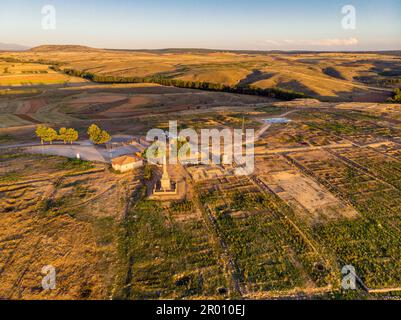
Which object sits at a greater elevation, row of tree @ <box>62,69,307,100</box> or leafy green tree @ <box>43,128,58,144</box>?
row of tree @ <box>62,69,307,100</box>

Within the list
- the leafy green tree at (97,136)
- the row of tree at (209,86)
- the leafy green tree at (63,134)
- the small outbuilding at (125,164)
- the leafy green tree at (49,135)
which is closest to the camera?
the small outbuilding at (125,164)

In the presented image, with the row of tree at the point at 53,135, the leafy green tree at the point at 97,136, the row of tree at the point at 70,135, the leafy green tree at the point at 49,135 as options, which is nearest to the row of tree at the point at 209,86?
the leafy green tree at the point at 97,136

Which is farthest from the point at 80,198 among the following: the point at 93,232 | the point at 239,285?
the point at 239,285

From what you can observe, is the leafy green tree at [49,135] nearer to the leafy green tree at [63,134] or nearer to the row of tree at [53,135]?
the row of tree at [53,135]

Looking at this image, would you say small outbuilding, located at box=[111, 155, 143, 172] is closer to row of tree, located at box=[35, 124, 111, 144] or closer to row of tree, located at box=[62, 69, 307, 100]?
row of tree, located at box=[35, 124, 111, 144]

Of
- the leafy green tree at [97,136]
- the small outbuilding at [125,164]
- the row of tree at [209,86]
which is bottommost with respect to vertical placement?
the small outbuilding at [125,164]

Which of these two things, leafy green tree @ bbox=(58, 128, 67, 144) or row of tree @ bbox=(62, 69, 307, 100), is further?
row of tree @ bbox=(62, 69, 307, 100)

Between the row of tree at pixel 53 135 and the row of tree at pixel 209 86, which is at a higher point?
the row of tree at pixel 209 86

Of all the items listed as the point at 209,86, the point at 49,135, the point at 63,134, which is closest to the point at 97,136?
the point at 63,134

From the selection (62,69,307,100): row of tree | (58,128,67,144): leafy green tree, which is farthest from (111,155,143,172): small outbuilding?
(62,69,307,100): row of tree

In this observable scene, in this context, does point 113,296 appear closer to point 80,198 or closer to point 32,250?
point 32,250

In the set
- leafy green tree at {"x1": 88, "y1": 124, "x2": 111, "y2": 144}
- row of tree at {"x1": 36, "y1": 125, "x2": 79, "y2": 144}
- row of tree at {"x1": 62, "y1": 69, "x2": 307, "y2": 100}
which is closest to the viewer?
leafy green tree at {"x1": 88, "y1": 124, "x2": 111, "y2": 144}
